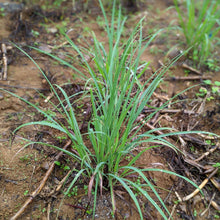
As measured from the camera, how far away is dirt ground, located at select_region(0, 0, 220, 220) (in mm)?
1312

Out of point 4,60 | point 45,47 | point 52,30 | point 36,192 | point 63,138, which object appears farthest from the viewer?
point 52,30

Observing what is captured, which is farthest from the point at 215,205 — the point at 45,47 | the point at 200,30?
the point at 45,47

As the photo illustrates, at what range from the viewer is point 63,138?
63.1 inches

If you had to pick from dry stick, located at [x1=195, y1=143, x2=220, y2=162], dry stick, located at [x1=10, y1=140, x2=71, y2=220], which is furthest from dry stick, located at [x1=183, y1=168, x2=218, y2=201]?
dry stick, located at [x1=10, y1=140, x2=71, y2=220]

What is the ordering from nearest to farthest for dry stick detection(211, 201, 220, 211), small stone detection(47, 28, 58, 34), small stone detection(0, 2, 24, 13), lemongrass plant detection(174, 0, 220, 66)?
dry stick detection(211, 201, 220, 211)
lemongrass plant detection(174, 0, 220, 66)
small stone detection(47, 28, 58, 34)
small stone detection(0, 2, 24, 13)

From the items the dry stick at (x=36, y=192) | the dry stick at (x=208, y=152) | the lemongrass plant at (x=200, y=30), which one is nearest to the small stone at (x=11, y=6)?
the lemongrass plant at (x=200, y=30)

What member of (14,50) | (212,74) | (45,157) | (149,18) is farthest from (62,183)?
(149,18)

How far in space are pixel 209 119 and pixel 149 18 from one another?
1789mm

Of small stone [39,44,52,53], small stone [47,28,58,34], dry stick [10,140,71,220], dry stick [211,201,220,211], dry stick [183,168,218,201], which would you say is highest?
small stone [47,28,58,34]

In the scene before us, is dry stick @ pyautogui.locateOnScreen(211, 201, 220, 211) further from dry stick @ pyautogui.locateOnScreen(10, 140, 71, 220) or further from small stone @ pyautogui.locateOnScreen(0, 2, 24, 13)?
small stone @ pyautogui.locateOnScreen(0, 2, 24, 13)

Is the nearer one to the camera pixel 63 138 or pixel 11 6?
pixel 63 138

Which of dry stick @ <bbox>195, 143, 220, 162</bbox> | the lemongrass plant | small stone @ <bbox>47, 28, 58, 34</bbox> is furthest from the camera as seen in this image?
small stone @ <bbox>47, 28, 58, 34</bbox>

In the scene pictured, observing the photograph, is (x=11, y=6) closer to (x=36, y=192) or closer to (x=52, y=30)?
(x=52, y=30)

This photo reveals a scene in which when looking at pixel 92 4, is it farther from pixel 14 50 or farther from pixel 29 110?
pixel 29 110
